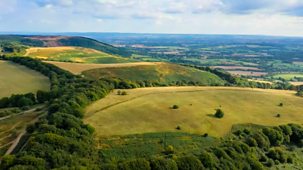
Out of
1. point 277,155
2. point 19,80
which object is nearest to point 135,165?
point 277,155

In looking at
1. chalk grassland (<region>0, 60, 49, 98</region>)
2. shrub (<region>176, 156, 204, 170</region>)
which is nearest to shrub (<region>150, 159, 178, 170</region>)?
shrub (<region>176, 156, 204, 170</region>)

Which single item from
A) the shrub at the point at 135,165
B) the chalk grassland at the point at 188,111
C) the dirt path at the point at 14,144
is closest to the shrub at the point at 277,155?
the chalk grassland at the point at 188,111

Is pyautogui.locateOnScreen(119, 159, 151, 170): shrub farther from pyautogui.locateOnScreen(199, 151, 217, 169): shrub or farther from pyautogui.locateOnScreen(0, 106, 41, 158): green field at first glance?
pyautogui.locateOnScreen(0, 106, 41, 158): green field

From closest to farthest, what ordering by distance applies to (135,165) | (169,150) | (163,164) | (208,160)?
1. (135,165)
2. (163,164)
3. (208,160)
4. (169,150)

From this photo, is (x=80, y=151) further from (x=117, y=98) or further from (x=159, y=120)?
(x=117, y=98)

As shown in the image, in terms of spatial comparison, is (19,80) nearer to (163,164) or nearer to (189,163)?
(163,164)
